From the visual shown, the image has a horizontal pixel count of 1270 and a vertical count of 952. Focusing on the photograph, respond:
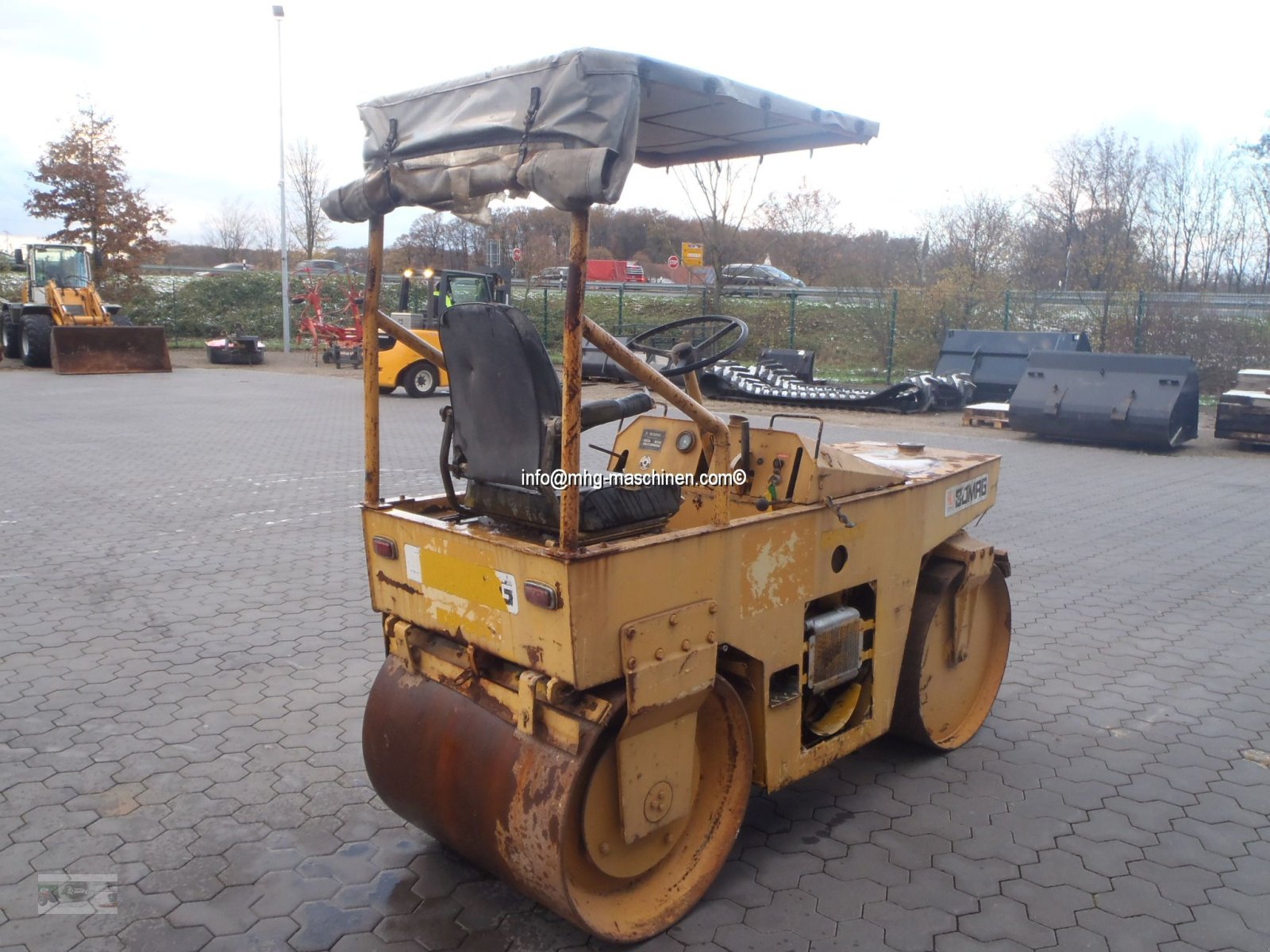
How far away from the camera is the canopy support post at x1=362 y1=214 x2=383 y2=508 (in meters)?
3.08

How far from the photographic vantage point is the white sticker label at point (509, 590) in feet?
8.84

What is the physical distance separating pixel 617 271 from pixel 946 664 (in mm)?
30060

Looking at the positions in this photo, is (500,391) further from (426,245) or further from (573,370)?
(426,245)

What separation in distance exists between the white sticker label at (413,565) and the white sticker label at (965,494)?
2020 millimetres

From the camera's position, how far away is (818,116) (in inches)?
124

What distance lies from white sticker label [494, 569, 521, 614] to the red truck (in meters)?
28.8

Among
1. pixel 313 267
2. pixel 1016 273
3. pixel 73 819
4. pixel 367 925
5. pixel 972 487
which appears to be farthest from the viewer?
pixel 313 267

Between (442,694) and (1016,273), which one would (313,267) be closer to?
(1016,273)

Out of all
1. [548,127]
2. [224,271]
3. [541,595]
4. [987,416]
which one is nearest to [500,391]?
[541,595]

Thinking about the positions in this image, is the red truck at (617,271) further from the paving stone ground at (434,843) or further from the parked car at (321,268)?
the paving stone ground at (434,843)

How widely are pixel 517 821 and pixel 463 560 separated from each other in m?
0.73

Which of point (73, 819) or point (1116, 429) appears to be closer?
point (73, 819)

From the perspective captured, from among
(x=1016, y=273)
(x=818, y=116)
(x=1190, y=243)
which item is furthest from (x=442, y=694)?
(x=1190, y=243)

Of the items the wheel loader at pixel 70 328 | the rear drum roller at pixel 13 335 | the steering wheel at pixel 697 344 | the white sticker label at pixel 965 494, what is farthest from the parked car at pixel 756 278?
the steering wheel at pixel 697 344
